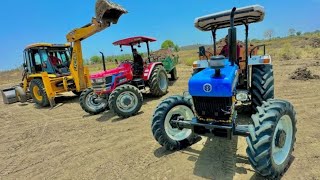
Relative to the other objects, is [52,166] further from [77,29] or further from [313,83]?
[313,83]

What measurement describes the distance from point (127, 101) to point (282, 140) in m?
4.52

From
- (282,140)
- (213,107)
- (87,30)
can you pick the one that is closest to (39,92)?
(87,30)

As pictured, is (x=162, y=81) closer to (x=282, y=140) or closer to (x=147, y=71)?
(x=147, y=71)

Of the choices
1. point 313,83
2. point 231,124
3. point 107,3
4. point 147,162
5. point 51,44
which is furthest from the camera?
point 51,44

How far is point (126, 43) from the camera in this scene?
895 cm

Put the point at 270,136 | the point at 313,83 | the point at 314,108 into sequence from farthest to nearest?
1. the point at 313,83
2. the point at 314,108
3. the point at 270,136

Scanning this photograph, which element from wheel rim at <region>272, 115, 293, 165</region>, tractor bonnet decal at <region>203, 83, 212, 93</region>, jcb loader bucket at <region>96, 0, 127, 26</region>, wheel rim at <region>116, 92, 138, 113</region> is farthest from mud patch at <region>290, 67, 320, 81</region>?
tractor bonnet decal at <region>203, 83, 212, 93</region>

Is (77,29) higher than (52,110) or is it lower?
higher

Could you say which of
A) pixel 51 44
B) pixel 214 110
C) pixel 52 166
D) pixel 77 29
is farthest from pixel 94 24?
pixel 214 110

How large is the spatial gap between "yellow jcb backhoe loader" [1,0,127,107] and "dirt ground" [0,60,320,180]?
8.18ft

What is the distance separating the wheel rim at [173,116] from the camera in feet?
14.8

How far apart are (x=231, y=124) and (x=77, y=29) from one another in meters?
7.57

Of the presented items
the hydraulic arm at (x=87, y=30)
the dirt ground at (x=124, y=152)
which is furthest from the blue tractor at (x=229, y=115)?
the hydraulic arm at (x=87, y=30)

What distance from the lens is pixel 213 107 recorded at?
376cm
